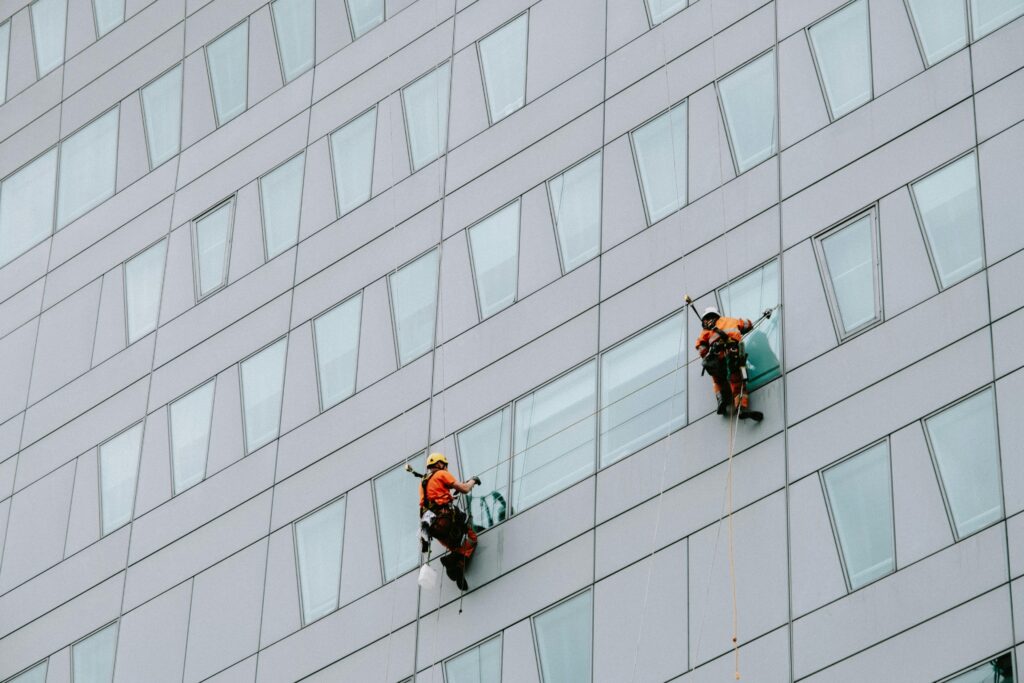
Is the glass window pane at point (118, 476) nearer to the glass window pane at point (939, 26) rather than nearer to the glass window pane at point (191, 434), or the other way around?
the glass window pane at point (191, 434)

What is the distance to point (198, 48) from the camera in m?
40.7

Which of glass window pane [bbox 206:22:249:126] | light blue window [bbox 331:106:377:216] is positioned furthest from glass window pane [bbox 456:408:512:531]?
glass window pane [bbox 206:22:249:126]

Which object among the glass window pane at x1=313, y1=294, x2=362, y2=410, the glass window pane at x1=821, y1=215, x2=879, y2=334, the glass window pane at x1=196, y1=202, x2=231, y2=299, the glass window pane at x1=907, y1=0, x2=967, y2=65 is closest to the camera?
the glass window pane at x1=821, y1=215, x2=879, y2=334

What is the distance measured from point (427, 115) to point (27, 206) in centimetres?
1101

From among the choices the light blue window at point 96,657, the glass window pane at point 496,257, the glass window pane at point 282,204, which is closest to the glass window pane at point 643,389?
the glass window pane at point 496,257

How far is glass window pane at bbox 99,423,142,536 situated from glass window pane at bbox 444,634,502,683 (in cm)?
835

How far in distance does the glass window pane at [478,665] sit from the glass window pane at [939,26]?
10223 mm

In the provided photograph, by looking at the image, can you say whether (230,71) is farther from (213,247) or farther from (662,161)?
(662,161)

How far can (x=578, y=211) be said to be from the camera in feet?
106

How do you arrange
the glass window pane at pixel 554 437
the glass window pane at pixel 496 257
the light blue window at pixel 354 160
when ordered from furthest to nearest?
the light blue window at pixel 354 160 < the glass window pane at pixel 496 257 < the glass window pane at pixel 554 437

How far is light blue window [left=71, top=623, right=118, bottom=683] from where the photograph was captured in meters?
34.7

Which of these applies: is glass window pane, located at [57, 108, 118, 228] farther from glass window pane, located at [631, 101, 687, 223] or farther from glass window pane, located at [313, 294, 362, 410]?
glass window pane, located at [631, 101, 687, 223]

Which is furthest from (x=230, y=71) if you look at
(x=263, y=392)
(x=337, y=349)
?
(x=337, y=349)

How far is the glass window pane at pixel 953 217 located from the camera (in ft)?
90.0
